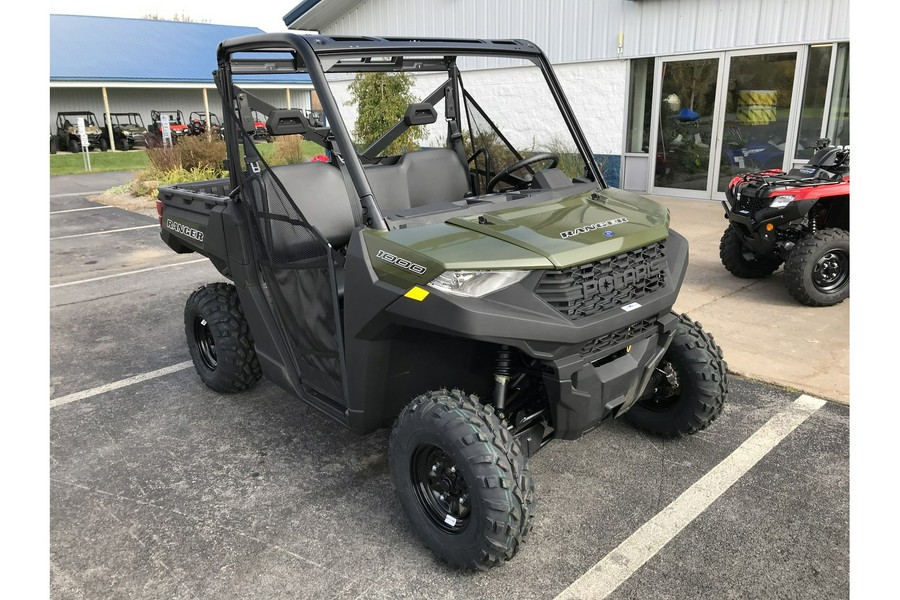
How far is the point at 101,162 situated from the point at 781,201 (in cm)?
2235

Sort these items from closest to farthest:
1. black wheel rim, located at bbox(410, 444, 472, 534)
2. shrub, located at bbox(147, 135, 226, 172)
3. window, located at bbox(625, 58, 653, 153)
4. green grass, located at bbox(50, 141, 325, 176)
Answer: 1. black wheel rim, located at bbox(410, 444, 472, 534)
2. window, located at bbox(625, 58, 653, 153)
3. shrub, located at bbox(147, 135, 226, 172)
4. green grass, located at bbox(50, 141, 325, 176)

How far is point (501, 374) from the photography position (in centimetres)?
272

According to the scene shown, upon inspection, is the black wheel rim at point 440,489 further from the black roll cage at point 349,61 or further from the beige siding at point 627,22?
the beige siding at point 627,22

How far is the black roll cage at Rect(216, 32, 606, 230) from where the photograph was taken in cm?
271

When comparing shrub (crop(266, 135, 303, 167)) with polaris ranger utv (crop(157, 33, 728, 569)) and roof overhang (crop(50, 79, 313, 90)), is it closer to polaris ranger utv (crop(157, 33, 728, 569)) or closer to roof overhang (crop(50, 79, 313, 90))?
polaris ranger utv (crop(157, 33, 728, 569))

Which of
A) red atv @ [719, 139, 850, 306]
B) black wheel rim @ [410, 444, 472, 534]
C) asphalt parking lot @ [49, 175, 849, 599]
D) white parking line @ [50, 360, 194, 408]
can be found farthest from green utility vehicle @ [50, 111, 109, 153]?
black wheel rim @ [410, 444, 472, 534]

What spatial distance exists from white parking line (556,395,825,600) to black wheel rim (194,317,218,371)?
112 inches

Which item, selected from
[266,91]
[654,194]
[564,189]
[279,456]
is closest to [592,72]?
[654,194]

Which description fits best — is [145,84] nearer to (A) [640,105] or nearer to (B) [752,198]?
(A) [640,105]

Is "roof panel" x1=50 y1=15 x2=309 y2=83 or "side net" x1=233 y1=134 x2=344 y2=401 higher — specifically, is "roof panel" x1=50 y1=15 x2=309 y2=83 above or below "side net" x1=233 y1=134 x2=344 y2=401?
above

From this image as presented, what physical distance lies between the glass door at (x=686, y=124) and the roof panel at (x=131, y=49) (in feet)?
62.0

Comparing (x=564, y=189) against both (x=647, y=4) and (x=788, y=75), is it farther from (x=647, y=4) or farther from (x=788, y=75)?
(x=647, y=4)

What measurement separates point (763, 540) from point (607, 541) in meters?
0.63

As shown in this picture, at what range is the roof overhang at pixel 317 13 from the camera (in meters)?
15.3
